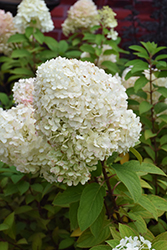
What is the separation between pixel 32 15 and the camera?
1.74 meters

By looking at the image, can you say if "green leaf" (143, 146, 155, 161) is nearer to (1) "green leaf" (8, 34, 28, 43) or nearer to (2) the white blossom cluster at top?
(2) the white blossom cluster at top

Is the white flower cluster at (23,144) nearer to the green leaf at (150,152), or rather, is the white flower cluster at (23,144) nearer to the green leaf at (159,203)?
the green leaf at (159,203)

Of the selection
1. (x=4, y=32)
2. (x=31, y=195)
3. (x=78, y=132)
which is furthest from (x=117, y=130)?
(x=4, y=32)

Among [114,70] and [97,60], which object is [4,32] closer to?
[97,60]

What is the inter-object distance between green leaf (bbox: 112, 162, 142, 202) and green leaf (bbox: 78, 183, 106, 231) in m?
0.11

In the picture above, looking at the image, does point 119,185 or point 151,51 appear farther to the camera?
point 151,51

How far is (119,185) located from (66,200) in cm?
20

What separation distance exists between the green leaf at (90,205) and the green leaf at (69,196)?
0.07 m

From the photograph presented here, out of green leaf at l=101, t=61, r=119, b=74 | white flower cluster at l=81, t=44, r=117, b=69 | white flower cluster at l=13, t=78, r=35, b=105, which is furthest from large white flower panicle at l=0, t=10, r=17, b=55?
white flower cluster at l=13, t=78, r=35, b=105

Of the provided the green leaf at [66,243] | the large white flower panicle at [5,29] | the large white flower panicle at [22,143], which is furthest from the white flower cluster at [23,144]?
the large white flower panicle at [5,29]

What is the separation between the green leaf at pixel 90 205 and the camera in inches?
32.1

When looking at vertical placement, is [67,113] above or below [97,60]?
above

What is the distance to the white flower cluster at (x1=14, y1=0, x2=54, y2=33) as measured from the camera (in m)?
1.74

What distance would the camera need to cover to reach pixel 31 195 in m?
1.22
